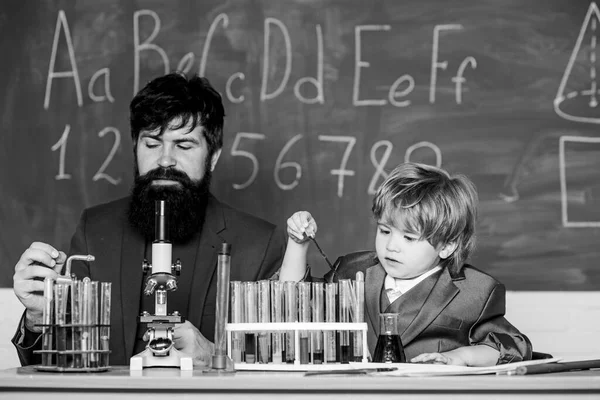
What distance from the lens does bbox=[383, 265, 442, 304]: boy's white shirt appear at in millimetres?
2379

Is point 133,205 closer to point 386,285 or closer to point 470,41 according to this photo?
point 386,285

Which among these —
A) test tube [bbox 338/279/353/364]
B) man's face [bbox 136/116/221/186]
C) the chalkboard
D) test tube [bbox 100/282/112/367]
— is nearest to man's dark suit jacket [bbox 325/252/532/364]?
test tube [bbox 338/279/353/364]

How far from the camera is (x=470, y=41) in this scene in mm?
3371

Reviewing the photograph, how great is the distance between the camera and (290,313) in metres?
1.88

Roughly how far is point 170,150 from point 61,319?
115 cm

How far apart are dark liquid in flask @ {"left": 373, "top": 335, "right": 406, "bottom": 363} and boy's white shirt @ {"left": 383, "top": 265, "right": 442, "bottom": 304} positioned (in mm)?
388

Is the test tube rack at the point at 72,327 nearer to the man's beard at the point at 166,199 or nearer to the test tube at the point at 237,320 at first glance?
the test tube at the point at 237,320

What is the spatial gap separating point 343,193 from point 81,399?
1.87 metres

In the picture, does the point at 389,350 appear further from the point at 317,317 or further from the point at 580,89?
the point at 580,89

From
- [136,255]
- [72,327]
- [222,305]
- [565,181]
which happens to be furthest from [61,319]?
[565,181]

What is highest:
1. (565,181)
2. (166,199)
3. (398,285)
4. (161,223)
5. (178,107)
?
(178,107)

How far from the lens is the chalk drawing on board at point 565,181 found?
330cm

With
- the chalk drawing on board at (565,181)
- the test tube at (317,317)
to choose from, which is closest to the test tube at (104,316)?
the test tube at (317,317)

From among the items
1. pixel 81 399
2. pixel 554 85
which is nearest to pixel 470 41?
pixel 554 85
